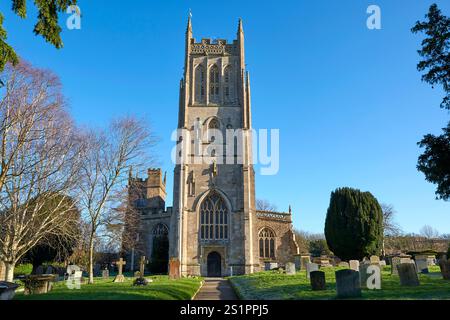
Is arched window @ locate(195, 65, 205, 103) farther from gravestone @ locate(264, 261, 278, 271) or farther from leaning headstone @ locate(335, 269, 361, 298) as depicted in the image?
leaning headstone @ locate(335, 269, 361, 298)

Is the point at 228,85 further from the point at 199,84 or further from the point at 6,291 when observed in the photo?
the point at 6,291

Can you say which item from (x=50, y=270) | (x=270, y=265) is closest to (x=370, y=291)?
(x=270, y=265)

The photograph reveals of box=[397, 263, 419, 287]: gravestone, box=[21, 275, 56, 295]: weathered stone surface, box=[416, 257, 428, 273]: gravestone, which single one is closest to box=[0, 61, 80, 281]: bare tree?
box=[21, 275, 56, 295]: weathered stone surface

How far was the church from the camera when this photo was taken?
34.9 m

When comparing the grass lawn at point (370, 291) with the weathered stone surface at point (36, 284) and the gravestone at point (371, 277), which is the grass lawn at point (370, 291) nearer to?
the gravestone at point (371, 277)

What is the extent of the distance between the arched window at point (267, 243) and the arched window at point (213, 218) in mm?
4721

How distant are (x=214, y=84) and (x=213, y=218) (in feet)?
49.4

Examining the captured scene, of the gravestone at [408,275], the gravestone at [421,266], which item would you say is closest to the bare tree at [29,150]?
the gravestone at [408,275]

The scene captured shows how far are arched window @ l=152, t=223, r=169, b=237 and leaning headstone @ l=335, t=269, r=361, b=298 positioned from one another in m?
31.6

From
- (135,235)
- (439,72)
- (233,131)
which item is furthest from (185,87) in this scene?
(439,72)

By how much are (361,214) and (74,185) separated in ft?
86.6
